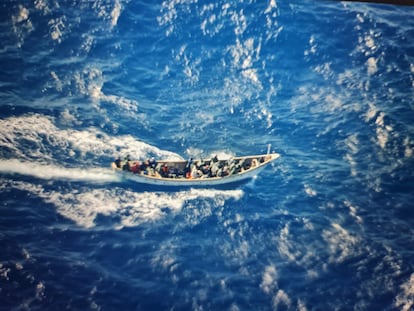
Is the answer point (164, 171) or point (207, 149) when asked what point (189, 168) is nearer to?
point (164, 171)

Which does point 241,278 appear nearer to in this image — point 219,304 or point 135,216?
point 219,304

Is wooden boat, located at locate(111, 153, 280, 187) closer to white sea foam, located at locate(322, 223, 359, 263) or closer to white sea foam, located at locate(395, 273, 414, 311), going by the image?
white sea foam, located at locate(322, 223, 359, 263)

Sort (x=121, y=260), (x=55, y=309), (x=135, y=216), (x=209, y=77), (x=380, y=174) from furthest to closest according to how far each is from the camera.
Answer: (x=209, y=77) < (x=380, y=174) < (x=135, y=216) < (x=121, y=260) < (x=55, y=309)

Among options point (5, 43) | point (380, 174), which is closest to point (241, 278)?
point (380, 174)

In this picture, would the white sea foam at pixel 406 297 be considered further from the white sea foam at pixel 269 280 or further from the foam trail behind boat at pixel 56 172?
the foam trail behind boat at pixel 56 172

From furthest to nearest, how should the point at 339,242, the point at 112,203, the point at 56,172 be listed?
the point at 56,172, the point at 112,203, the point at 339,242

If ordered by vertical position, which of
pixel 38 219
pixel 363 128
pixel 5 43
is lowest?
pixel 38 219

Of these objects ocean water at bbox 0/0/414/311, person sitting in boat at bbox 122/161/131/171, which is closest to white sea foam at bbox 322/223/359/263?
ocean water at bbox 0/0/414/311

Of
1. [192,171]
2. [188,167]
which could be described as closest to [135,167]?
[188,167]
